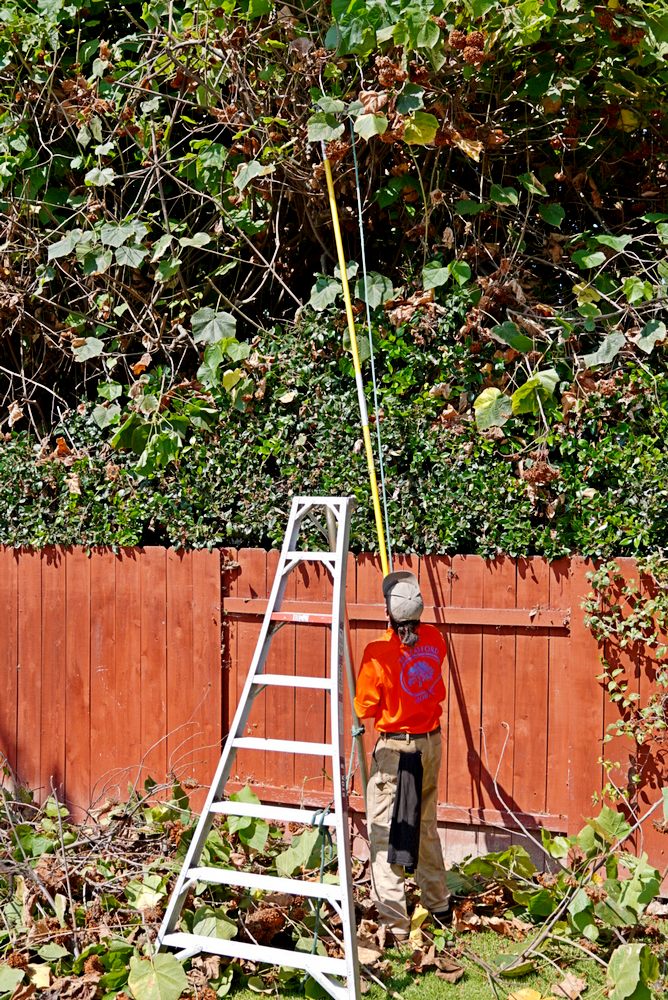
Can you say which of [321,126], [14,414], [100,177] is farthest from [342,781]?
[100,177]

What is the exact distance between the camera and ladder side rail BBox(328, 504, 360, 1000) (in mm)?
3939

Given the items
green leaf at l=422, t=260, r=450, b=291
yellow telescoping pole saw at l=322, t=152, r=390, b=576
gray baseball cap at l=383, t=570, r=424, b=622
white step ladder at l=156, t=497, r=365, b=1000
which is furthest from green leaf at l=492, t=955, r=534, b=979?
green leaf at l=422, t=260, r=450, b=291

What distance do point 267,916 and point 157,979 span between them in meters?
0.69

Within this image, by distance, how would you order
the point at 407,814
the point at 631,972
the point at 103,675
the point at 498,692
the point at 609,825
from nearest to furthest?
the point at 631,972, the point at 407,814, the point at 609,825, the point at 498,692, the point at 103,675

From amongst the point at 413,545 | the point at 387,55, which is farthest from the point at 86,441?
the point at 387,55

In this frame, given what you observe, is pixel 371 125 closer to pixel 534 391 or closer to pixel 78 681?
pixel 534 391

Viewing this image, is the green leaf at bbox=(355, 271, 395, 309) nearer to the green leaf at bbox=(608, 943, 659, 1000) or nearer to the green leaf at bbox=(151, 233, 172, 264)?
the green leaf at bbox=(151, 233, 172, 264)

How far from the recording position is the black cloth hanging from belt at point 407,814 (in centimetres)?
473

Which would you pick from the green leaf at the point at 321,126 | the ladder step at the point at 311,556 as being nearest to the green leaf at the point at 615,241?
the green leaf at the point at 321,126

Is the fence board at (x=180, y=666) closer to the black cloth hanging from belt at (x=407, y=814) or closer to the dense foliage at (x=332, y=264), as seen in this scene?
the dense foliage at (x=332, y=264)

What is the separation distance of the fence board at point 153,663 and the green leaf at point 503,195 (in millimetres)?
3024

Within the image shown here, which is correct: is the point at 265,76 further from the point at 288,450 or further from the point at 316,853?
the point at 316,853

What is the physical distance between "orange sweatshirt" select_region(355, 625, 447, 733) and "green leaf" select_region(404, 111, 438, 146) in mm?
2848

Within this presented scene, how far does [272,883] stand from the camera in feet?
13.6
